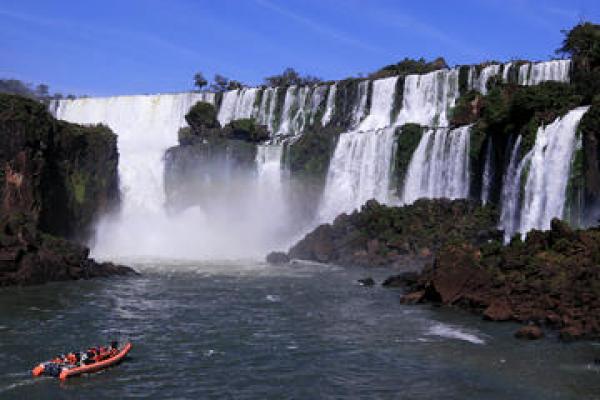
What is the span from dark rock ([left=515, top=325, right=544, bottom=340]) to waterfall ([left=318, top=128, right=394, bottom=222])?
3300 centimetres

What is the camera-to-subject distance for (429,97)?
6762 cm

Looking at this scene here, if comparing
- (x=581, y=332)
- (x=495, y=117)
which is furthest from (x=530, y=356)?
(x=495, y=117)

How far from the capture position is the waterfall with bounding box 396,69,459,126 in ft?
217

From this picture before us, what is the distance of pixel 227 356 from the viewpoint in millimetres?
23891

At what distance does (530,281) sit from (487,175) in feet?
71.2

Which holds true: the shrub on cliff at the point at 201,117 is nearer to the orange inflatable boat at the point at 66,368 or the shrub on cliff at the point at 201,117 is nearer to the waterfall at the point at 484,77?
the waterfall at the point at 484,77

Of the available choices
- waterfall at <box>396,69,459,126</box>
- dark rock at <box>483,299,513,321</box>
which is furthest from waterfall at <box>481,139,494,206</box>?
dark rock at <box>483,299,513,321</box>

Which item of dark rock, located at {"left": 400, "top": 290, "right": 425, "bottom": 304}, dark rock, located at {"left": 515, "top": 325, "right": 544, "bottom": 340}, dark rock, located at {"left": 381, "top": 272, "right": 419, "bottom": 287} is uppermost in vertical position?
dark rock, located at {"left": 381, "top": 272, "right": 419, "bottom": 287}

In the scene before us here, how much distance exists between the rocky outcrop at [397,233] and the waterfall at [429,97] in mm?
16044

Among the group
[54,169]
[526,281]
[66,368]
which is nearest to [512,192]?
[526,281]

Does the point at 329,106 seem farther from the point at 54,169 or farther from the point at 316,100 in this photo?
the point at 54,169

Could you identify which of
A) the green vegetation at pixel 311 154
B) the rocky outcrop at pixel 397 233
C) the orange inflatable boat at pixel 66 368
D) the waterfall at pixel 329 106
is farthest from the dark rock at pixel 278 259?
the orange inflatable boat at pixel 66 368

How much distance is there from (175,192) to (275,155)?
34.7 feet

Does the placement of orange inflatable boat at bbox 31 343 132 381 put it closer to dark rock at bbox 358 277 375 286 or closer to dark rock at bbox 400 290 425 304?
dark rock at bbox 400 290 425 304
